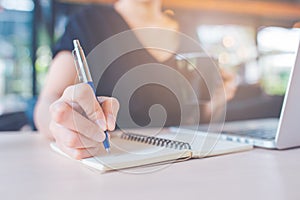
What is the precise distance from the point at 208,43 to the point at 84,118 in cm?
106

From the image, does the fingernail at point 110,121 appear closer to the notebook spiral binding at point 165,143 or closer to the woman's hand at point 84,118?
the woman's hand at point 84,118

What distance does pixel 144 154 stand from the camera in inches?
19.4

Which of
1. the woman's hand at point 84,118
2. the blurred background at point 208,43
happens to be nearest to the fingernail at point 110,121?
the woman's hand at point 84,118

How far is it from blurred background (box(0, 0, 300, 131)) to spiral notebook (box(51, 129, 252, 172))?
0.65m

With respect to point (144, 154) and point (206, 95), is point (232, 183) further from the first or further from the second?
point (206, 95)

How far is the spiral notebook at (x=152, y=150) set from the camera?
453mm

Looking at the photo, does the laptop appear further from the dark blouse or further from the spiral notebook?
the dark blouse

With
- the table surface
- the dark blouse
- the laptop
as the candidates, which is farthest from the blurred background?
the table surface

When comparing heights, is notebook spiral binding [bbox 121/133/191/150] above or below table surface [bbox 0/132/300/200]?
below

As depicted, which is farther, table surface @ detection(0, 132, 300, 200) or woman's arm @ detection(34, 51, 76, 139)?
woman's arm @ detection(34, 51, 76, 139)

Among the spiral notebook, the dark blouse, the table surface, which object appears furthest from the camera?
the dark blouse

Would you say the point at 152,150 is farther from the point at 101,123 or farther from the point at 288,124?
the point at 288,124

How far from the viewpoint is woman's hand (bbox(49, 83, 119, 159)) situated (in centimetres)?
47

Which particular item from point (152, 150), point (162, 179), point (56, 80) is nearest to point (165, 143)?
point (152, 150)
